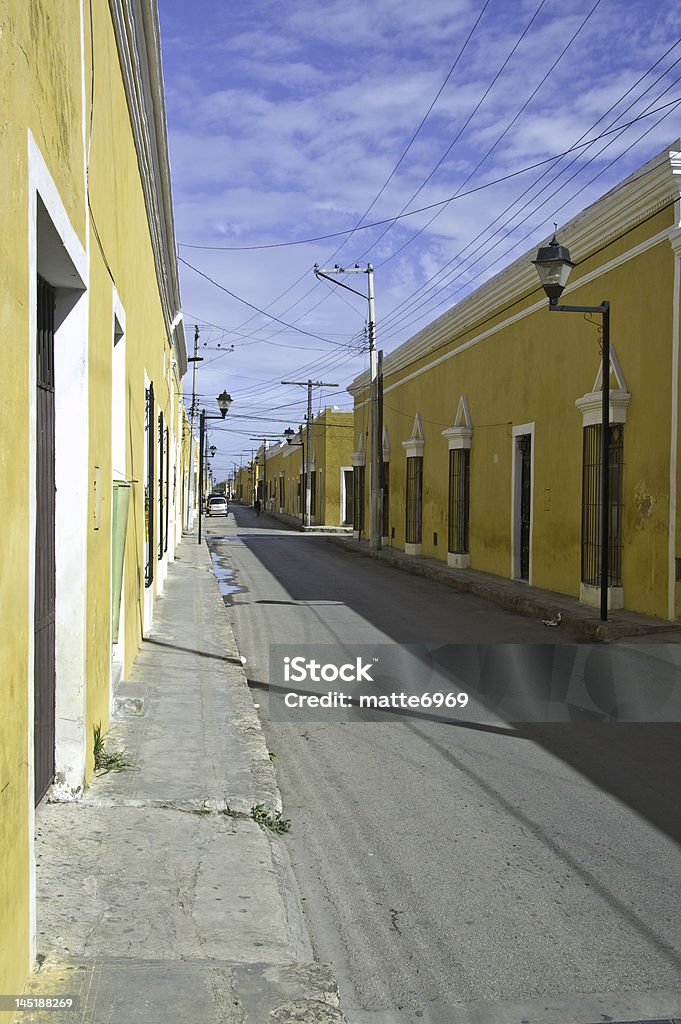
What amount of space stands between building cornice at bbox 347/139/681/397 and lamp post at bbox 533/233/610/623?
1.33 meters

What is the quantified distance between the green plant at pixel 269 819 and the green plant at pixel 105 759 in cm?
78

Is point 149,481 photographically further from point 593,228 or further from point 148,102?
point 593,228

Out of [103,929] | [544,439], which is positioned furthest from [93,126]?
[544,439]

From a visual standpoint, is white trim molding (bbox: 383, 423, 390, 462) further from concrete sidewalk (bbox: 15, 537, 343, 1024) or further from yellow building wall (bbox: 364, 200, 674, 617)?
concrete sidewalk (bbox: 15, 537, 343, 1024)

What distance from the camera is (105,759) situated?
5.01 metres

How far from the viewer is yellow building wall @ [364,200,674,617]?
36.8ft

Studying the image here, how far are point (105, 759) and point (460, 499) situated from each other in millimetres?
15687

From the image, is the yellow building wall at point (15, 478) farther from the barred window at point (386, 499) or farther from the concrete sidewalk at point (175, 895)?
the barred window at point (386, 499)

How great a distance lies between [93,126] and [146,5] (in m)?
2.52

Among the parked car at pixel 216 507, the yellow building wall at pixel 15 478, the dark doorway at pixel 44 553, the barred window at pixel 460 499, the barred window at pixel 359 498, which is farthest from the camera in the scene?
the parked car at pixel 216 507

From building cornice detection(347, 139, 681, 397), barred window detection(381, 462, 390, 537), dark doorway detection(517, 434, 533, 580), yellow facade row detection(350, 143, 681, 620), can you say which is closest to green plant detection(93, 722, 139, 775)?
yellow facade row detection(350, 143, 681, 620)

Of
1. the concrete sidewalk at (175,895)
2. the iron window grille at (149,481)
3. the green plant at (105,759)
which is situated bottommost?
the concrete sidewalk at (175,895)

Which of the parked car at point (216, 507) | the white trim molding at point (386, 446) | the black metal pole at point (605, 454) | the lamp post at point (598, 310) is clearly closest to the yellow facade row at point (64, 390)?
the lamp post at point (598, 310)

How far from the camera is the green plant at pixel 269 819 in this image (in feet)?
14.8
